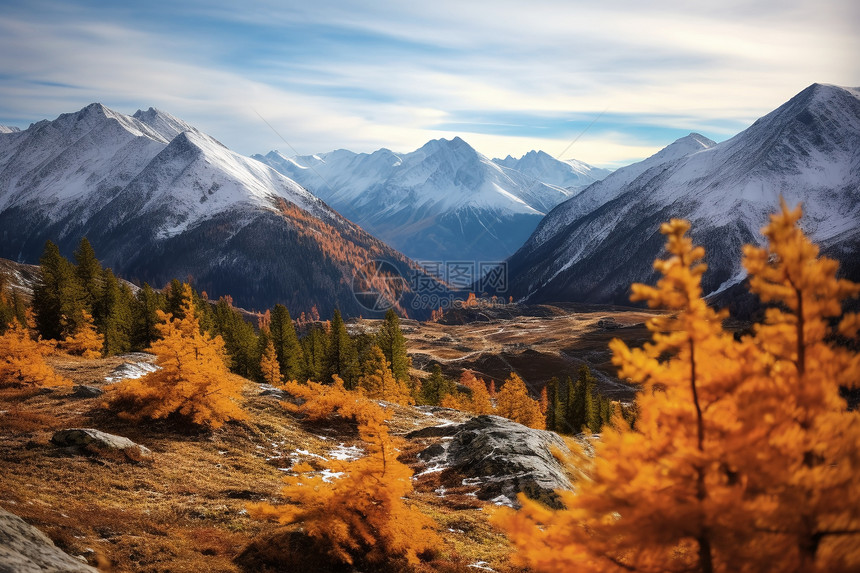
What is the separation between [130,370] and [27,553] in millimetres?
31810

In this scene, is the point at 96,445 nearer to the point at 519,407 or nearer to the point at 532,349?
the point at 519,407

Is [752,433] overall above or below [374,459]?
above

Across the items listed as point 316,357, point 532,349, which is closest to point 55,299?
point 316,357

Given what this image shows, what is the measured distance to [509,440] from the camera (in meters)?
28.6

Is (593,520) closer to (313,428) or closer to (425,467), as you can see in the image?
(425,467)

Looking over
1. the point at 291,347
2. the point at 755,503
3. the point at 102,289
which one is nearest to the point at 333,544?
the point at 755,503

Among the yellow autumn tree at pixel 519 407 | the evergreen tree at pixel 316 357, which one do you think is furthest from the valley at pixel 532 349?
the evergreen tree at pixel 316 357

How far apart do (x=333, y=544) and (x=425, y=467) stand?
55.6ft

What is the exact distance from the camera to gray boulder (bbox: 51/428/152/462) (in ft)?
65.7

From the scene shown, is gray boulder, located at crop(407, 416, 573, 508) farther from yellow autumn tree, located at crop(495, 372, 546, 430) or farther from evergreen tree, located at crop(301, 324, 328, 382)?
evergreen tree, located at crop(301, 324, 328, 382)

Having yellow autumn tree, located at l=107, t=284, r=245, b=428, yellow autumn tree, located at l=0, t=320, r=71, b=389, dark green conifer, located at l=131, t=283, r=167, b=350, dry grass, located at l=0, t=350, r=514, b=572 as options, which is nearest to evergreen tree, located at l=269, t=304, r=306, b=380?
dark green conifer, located at l=131, t=283, r=167, b=350

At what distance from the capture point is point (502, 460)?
2662 centimetres

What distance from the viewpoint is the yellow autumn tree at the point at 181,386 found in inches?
1008

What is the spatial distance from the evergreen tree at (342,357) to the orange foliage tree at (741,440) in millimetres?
57976
